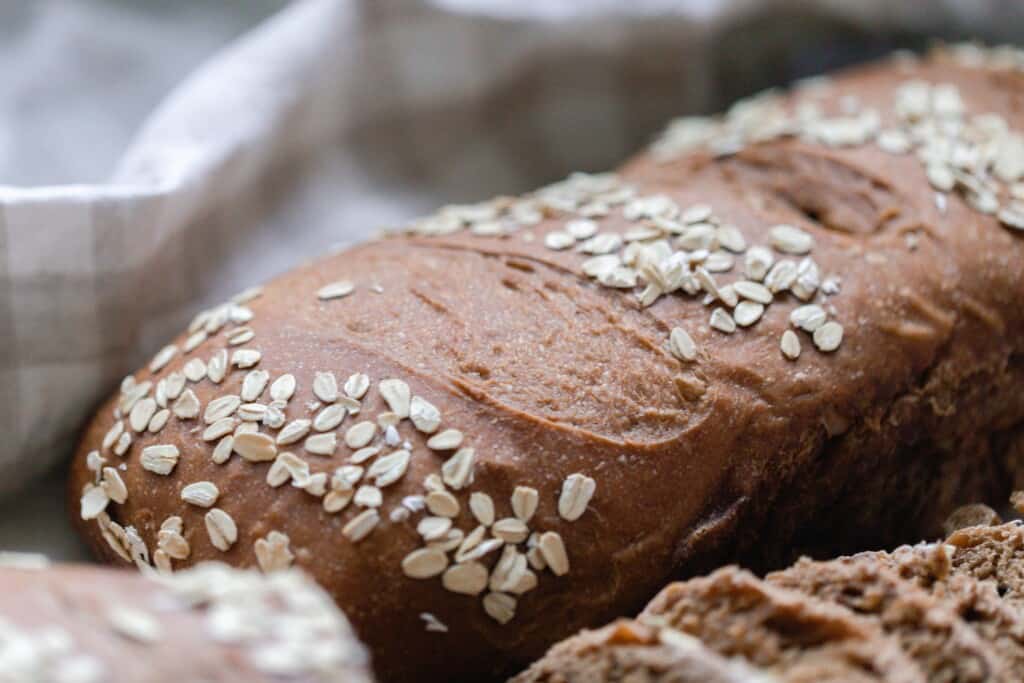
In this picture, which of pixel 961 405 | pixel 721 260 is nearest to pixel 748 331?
pixel 721 260

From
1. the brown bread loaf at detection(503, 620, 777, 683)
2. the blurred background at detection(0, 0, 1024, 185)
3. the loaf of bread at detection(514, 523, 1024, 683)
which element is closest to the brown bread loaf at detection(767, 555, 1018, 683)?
the loaf of bread at detection(514, 523, 1024, 683)

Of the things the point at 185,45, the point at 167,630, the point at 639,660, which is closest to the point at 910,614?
the point at 639,660

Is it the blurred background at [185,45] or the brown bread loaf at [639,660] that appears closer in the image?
the brown bread loaf at [639,660]

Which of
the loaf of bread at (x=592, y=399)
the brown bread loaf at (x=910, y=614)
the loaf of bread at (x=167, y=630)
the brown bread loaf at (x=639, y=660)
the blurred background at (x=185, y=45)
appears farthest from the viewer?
the blurred background at (x=185, y=45)

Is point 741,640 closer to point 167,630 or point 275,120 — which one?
point 167,630

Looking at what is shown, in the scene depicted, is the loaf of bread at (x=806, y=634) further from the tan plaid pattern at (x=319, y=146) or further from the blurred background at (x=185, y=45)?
the blurred background at (x=185, y=45)

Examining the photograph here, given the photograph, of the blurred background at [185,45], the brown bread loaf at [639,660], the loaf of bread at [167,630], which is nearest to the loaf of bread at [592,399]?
the brown bread loaf at [639,660]
